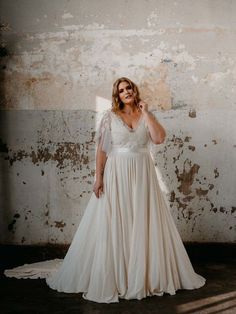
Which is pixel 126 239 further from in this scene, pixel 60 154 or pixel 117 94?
pixel 60 154

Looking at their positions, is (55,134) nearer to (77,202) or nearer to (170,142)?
(77,202)

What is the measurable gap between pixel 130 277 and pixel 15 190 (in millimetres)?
1863

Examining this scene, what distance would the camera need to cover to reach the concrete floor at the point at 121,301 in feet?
10.3

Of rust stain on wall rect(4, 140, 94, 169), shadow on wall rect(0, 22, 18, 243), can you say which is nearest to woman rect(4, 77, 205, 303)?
rust stain on wall rect(4, 140, 94, 169)

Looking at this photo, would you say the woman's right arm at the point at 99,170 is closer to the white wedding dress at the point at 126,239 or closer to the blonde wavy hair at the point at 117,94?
the white wedding dress at the point at 126,239

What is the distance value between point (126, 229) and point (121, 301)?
57 centimetres

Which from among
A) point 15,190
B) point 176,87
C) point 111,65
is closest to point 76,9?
point 111,65

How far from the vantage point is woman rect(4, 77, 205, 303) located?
11.1 feet

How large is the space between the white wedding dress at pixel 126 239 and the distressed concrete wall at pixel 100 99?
946 mm

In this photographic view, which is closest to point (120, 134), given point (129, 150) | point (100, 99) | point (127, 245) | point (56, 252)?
point (129, 150)

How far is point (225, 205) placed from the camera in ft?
14.9

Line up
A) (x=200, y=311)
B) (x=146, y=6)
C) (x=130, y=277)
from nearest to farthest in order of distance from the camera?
(x=200, y=311)
(x=130, y=277)
(x=146, y=6)

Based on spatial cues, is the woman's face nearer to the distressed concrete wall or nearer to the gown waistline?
the gown waistline

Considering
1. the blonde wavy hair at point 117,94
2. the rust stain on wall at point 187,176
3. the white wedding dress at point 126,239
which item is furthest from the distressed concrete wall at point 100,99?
the white wedding dress at point 126,239
